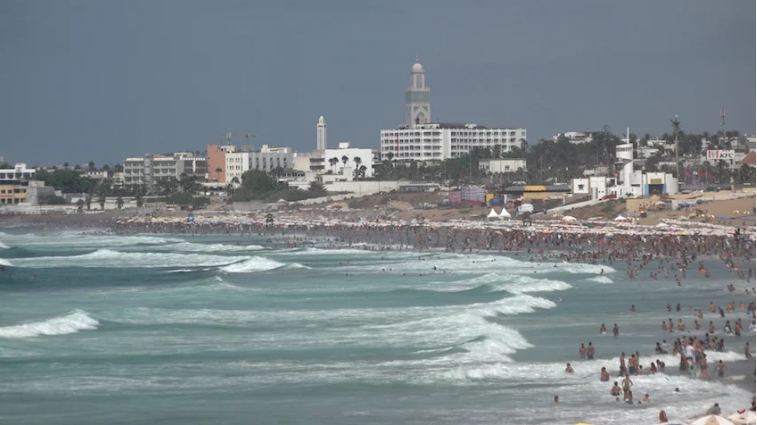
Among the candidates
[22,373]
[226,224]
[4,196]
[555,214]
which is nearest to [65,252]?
[226,224]

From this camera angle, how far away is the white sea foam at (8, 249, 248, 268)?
61.2 m

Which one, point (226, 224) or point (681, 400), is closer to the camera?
point (681, 400)

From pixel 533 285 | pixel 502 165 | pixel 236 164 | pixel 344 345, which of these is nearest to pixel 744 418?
pixel 344 345

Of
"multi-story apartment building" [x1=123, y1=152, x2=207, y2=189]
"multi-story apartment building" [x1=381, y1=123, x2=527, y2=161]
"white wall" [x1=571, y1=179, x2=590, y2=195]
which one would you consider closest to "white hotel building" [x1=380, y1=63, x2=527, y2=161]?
"multi-story apartment building" [x1=381, y1=123, x2=527, y2=161]

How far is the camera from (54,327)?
3431 cm

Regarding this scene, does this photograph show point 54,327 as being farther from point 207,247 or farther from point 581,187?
point 581,187

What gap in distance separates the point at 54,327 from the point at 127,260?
1212 inches

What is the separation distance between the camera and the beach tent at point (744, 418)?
20.2 m

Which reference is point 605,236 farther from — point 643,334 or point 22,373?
point 22,373

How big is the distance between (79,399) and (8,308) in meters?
17.6

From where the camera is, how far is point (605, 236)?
66562 millimetres

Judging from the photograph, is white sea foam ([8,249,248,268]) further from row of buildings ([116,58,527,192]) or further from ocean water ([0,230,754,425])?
row of buildings ([116,58,527,192])

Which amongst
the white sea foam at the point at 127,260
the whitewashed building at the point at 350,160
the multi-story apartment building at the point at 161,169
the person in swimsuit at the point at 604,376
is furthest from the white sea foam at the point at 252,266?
the multi-story apartment building at the point at 161,169

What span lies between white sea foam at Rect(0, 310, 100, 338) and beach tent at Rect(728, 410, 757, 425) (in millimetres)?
20381
